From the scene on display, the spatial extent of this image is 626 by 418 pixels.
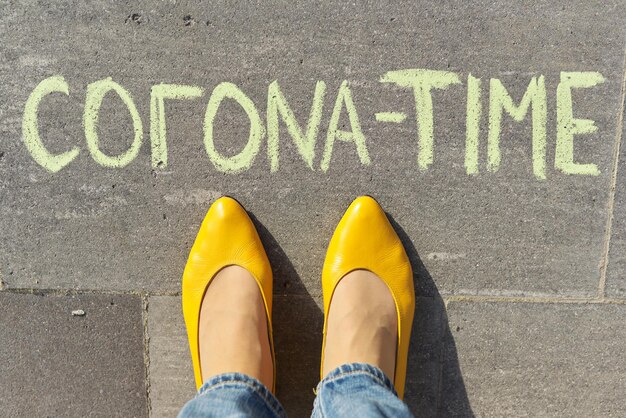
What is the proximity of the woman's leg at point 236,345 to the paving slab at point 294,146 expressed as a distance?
0.70 ft

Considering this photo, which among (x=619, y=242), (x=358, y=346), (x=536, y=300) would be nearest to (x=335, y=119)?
(x=358, y=346)

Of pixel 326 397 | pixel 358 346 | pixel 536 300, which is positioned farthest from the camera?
pixel 536 300

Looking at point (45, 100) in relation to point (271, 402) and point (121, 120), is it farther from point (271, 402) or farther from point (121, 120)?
point (271, 402)

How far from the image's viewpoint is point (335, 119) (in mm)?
1876

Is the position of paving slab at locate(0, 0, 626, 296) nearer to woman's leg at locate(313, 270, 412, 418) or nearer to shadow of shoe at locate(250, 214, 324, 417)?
shadow of shoe at locate(250, 214, 324, 417)

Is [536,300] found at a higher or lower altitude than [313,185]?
lower

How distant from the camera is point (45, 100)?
190cm

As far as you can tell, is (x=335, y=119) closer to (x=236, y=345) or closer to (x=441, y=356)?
(x=236, y=345)

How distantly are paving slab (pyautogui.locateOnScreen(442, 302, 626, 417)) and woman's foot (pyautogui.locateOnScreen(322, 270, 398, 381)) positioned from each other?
0.29m

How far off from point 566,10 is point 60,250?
7.31 ft

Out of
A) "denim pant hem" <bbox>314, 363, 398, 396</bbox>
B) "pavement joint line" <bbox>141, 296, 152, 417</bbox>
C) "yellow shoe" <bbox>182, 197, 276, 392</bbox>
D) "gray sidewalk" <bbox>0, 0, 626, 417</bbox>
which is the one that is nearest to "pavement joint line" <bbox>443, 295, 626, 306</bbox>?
"gray sidewalk" <bbox>0, 0, 626, 417</bbox>

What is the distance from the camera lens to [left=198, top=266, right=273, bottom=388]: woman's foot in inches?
72.2

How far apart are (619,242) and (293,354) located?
141cm

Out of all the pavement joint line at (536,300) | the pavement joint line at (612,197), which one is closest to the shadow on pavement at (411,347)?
the pavement joint line at (536,300)
